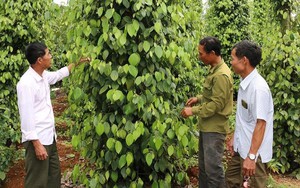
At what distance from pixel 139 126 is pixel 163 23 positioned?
0.94 m

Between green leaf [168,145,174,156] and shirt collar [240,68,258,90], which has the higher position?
shirt collar [240,68,258,90]

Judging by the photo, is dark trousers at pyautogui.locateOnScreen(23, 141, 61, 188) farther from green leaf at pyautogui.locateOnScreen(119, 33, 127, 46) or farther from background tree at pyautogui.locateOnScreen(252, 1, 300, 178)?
background tree at pyautogui.locateOnScreen(252, 1, 300, 178)

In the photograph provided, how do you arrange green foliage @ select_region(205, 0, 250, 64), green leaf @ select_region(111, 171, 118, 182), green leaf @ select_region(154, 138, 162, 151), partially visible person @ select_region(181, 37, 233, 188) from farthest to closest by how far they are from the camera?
green foliage @ select_region(205, 0, 250, 64) → partially visible person @ select_region(181, 37, 233, 188) → green leaf @ select_region(111, 171, 118, 182) → green leaf @ select_region(154, 138, 162, 151)

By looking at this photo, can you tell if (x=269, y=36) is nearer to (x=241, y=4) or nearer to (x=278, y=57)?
(x=278, y=57)

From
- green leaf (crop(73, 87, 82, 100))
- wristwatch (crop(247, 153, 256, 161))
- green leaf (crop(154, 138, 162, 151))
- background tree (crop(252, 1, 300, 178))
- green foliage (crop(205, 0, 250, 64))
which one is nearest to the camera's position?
wristwatch (crop(247, 153, 256, 161))

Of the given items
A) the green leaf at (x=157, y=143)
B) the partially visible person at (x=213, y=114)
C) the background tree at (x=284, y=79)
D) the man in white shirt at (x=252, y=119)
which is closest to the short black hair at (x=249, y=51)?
the man in white shirt at (x=252, y=119)

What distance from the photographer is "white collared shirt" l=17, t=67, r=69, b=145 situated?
3219mm

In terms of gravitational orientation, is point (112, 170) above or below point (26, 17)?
below

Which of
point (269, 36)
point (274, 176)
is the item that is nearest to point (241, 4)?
point (269, 36)

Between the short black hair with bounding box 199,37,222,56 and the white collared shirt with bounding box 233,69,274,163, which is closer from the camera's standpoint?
the white collared shirt with bounding box 233,69,274,163

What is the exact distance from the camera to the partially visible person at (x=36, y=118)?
10.6 feet

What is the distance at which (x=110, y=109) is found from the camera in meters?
3.35

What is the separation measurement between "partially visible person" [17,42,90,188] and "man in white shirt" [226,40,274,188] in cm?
132

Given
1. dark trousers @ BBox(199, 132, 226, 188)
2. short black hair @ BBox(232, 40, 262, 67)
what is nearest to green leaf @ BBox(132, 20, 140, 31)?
short black hair @ BBox(232, 40, 262, 67)
